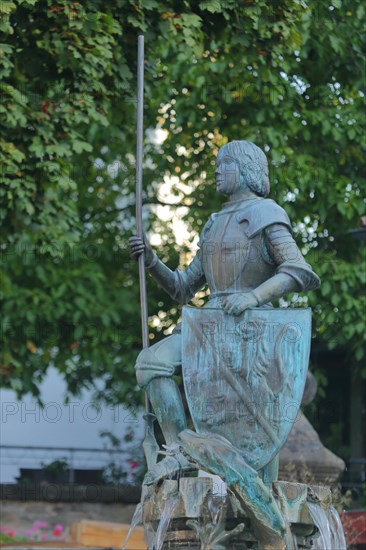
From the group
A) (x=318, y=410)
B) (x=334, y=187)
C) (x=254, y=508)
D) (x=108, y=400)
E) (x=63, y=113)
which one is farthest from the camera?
(x=318, y=410)

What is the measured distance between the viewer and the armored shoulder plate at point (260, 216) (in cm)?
903

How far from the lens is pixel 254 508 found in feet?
27.5

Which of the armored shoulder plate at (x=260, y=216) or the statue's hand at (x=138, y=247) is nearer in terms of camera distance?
the armored shoulder plate at (x=260, y=216)

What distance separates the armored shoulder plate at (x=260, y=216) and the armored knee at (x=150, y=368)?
94 cm

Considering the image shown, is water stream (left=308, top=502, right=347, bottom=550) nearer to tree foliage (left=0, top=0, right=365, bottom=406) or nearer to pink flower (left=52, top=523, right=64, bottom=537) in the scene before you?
tree foliage (left=0, top=0, right=365, bottom=406)

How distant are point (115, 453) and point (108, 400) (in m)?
2.94

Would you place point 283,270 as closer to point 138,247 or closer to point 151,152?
point 138,247

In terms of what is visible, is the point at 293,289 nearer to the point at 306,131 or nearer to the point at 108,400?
the point at 306,131

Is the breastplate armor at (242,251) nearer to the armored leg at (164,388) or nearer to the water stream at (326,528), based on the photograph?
the armored leg at (164,388)

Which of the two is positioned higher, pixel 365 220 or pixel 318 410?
pixel 365 220

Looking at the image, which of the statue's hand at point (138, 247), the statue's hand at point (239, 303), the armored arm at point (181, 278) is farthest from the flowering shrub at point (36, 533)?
the statue's hand at point (239, 303)

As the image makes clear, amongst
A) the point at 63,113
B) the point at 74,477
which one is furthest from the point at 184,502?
the point at 74,477

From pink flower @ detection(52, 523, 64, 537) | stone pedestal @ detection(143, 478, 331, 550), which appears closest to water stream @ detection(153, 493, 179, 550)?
stone pedestal @ detection(143, 478, 331, 550)

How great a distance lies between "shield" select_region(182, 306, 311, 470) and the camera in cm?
866
